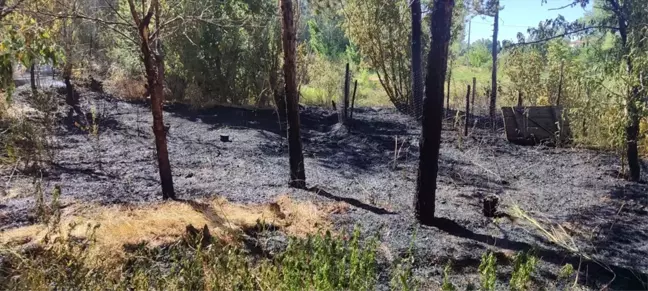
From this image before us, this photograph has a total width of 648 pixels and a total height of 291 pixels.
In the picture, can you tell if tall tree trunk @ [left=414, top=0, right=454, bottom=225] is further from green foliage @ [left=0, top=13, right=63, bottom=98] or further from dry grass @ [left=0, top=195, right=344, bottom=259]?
green foliage @ [left=0, top=13, right=63, bottom=98]

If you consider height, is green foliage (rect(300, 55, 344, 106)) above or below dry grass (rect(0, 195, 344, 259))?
above

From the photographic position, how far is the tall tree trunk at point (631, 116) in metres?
6.28

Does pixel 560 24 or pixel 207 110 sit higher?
pixel 560 24

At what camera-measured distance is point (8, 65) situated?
2572 millimetres

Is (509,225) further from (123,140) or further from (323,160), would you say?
(123,140)

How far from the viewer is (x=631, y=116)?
6.32 m

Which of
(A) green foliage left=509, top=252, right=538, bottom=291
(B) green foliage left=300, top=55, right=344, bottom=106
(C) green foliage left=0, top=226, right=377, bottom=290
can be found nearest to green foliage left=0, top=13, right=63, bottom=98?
(C) green foliage left=0, top=226, right=377, bottom=290

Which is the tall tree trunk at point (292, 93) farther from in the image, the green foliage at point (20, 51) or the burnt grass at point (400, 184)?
the green foliage at point (20, 51)

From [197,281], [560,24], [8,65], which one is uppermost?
[560,24]

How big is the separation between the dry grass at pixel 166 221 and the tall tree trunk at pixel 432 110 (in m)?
0.91

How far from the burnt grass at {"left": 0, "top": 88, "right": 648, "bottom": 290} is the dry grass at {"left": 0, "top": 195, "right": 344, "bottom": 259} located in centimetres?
34

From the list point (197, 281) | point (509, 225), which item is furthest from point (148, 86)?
point (509, 225)

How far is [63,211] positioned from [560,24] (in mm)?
8099

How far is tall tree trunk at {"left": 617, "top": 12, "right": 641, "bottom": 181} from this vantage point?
20.6 feet
